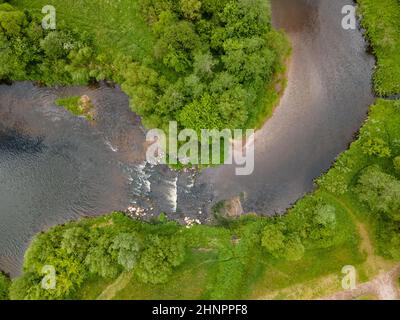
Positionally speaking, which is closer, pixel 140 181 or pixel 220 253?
pixel 220 253

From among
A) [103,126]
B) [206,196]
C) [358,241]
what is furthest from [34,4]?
[358,241]

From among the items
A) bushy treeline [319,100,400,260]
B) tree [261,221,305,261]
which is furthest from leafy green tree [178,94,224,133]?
bushy treeline [319,100,400,260]

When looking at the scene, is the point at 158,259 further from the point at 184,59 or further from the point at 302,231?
the point at 184,59

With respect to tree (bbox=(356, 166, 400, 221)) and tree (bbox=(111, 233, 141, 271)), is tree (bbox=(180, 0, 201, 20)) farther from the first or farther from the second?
tree (bbox=(356, 166, 400, 221))

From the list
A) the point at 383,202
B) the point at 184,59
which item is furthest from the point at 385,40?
the point at 184,59

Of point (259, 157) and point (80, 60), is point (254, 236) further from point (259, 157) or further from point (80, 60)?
point (80, 60)
